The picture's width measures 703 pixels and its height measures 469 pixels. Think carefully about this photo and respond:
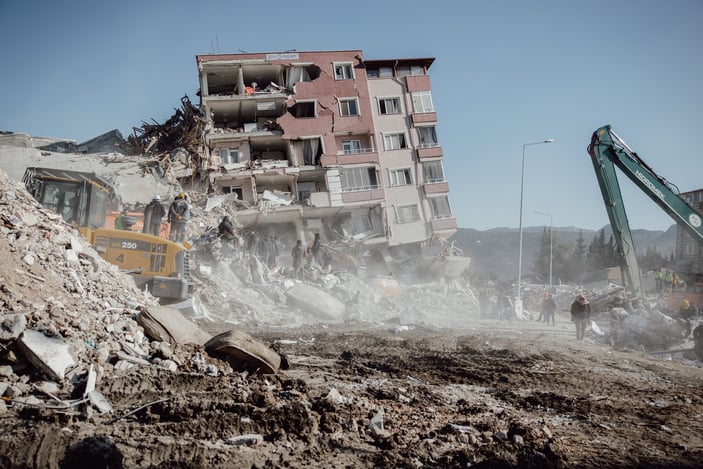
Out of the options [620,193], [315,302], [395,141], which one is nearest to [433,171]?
[395,141]

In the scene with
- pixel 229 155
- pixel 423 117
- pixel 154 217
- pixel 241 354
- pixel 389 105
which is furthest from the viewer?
pixel 389 105

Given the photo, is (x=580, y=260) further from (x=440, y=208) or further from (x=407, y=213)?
(x=407, y=213)

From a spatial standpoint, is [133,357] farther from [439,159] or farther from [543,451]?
[439,159]

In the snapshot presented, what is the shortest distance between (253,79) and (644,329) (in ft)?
99.7

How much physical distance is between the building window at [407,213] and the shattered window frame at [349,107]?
778cm

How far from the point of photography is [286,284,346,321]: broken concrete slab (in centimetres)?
1571

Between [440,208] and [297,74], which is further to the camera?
[440,208]

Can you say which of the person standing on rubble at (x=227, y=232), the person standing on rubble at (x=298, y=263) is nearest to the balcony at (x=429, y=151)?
the person standing on rubble at (x=298, y=263)

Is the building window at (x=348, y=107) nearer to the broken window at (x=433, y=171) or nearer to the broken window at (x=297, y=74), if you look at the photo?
the broken window at (x=297, y=74)

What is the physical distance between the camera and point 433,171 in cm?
3494

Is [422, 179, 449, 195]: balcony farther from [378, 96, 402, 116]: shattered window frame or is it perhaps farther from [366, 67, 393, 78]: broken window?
[366, 67, 393, 78]: broken window

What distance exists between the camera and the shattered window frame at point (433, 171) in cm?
3472

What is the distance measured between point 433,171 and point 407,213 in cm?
391

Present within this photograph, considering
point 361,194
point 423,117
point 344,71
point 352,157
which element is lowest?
point 361,194
